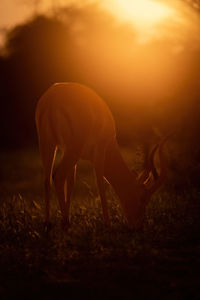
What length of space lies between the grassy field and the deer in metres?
0.36

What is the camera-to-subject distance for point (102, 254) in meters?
6.19

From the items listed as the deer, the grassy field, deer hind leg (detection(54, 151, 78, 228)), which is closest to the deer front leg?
the deer

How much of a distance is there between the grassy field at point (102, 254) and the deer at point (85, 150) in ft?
1.19

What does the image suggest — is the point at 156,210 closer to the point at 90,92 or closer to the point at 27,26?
the point at 90,92

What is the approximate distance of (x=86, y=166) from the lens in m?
16.7

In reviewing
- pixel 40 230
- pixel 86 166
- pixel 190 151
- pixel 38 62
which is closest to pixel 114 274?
pixel 40 230

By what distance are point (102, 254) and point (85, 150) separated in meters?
1.71

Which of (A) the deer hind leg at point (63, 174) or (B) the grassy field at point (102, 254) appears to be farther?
A: (A) the deer hind leg at point (63, 174)

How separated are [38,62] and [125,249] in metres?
17.8

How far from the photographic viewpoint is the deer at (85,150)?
7.08 metres

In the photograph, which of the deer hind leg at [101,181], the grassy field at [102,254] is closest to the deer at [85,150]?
the deer hind leg at [101,181]

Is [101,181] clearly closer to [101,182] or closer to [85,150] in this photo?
[101,182]

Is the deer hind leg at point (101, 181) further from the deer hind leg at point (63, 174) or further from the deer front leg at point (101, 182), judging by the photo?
the deer hind leg at point (63, 174)

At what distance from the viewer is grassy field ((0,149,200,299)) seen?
504 centimetres
